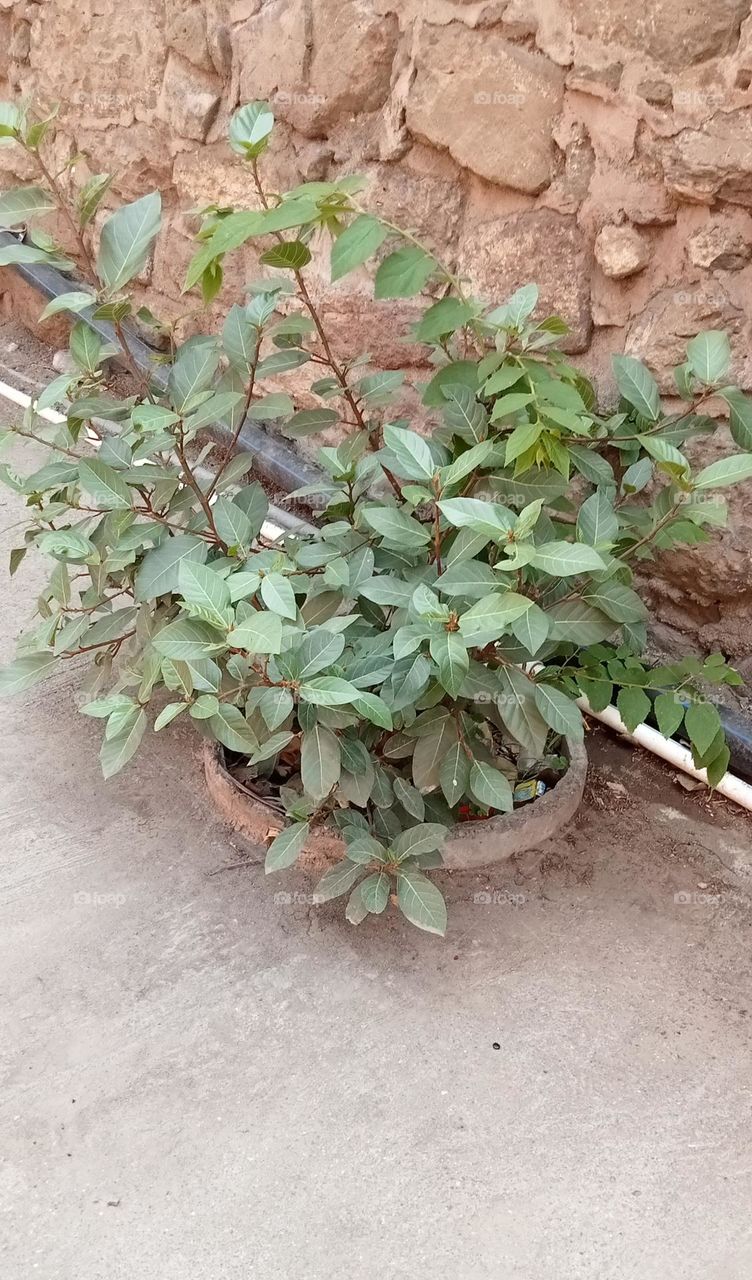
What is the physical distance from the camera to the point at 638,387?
5.76ft

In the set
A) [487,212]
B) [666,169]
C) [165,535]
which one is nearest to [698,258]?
[666,169]

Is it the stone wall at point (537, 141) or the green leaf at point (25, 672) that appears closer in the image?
the stone wall at point (537, 141)

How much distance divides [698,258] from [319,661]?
101cm

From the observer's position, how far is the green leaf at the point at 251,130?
1.48 m

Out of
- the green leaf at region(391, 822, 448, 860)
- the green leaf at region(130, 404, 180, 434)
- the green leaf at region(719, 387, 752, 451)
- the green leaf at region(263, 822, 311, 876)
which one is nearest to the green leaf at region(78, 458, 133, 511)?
the green leaf at region(130, 404, 180, 434)

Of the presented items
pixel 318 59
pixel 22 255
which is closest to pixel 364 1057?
pixel 22 255

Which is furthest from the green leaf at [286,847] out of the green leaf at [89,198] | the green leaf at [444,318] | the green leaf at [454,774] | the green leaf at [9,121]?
the green leaf at [9,121]

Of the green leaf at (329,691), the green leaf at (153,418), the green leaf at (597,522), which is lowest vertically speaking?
the green leaf at (329,691)

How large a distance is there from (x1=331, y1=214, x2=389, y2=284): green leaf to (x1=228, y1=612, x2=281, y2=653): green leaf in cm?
44

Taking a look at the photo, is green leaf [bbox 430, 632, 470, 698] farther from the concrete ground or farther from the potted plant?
the concrete ground

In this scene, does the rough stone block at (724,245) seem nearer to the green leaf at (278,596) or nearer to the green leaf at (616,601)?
the green leaf at (616,601)

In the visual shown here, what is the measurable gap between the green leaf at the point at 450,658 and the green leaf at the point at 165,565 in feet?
1.60

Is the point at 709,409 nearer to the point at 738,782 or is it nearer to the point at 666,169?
the point at 666,169

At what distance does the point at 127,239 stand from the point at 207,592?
1.94 ft
